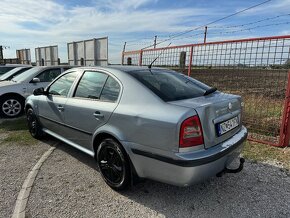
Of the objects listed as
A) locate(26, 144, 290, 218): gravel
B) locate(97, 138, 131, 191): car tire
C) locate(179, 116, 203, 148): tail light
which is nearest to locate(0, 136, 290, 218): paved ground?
locate(26, 144, 290, 218): gravel

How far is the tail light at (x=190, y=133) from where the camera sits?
247 cm

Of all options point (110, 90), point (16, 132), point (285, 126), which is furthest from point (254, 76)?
point (16, 132)

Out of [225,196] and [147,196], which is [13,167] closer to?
[147,196]

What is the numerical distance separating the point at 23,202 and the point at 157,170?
164cm

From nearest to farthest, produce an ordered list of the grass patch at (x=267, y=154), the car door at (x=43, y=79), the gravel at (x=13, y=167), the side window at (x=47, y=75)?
the gravel at (x=13, y=167) → the grass patch at (x=267, y=154) → the car door at (x=43, y=79) → the side window at (x=47, y=75)

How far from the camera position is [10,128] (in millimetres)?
6414

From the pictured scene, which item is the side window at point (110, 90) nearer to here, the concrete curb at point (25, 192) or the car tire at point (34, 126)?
the concrete curb at point (25, 192)

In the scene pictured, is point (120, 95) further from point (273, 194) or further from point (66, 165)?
point (273, 194)

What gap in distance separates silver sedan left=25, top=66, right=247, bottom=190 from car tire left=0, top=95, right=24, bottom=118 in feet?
14.4

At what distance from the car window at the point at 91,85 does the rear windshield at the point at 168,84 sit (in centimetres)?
49

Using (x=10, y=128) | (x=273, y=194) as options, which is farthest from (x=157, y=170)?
(x=10, y=128)

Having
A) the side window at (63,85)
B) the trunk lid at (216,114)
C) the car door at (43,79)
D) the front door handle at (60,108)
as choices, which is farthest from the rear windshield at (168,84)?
the car door at (43,79)

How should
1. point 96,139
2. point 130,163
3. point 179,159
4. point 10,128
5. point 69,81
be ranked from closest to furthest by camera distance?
point 179,159 → point 130,163 → point 96,139 → point 69,81 → point 10,128

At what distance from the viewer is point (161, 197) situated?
122 inches
